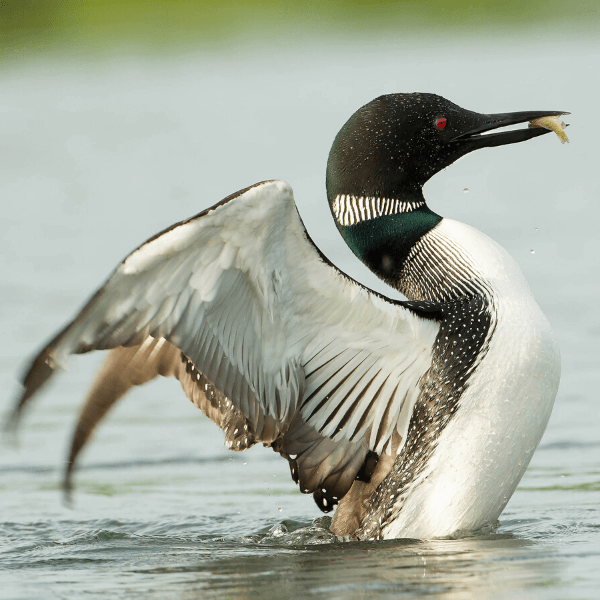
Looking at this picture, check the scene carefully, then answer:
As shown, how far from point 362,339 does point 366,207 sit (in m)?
0.81

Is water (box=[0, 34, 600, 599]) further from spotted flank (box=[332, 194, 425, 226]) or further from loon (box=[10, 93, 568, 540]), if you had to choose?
spotted flank (box=[332, 194, 425, 226])

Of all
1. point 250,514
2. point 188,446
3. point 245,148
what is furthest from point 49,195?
point 250,514

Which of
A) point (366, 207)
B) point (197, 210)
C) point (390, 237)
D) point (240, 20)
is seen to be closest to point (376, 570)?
point (390, 237)

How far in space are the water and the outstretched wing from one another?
1.79 ft

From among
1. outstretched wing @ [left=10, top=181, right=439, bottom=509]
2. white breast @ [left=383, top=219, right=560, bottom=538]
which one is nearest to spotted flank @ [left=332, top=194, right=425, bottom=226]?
white breast @ [left=383, top=219, right=560, bottom=538]

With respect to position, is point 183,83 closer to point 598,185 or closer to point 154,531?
point 598,185

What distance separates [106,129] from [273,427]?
1429 cm

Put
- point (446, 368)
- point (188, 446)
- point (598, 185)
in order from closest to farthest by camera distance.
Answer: point (446, 368)
point (188, 446)
point (598, 185)

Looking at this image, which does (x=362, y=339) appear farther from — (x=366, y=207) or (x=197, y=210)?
(x=197, y=210)

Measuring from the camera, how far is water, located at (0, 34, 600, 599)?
4.97 m

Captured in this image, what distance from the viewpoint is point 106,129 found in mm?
18984

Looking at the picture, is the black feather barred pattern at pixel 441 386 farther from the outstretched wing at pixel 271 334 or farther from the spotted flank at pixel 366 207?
the spotted flank at pixel 366 207

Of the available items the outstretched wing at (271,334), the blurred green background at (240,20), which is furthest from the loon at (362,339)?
the blurred green background at (240,20)

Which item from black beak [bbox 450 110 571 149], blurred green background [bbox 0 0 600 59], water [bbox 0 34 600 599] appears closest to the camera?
water [bbox 0 34 600 599]
